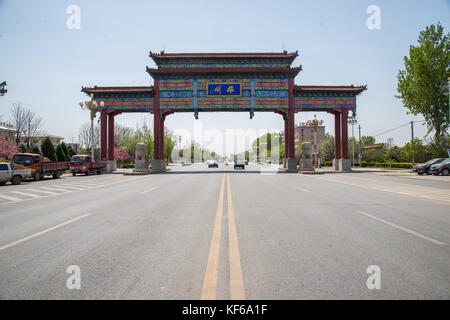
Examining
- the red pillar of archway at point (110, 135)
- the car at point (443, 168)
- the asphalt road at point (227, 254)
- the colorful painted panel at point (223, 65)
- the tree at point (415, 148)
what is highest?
the colorful painted panel at point (223, 65)

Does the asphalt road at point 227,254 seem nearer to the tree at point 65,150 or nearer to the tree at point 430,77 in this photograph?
the tree at point 430,77

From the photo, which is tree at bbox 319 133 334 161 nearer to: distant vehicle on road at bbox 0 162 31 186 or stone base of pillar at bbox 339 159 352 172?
stone base of pillar at bbox 339 159 352 172

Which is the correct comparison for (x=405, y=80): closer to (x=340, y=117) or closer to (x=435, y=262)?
(x=340, y=117)

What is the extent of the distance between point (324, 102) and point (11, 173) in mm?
32523

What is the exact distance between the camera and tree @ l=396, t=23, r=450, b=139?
35.1 m

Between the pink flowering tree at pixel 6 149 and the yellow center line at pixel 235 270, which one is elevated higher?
the pink flowering tree at pixel 6 149

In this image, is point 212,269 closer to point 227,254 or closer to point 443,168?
point 227,254

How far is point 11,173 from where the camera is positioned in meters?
20.1

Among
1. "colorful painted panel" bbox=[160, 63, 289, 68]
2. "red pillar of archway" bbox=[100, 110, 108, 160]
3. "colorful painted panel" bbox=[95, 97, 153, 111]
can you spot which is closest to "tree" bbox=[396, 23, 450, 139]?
"colorful painted panel" bbox=[160, 63, 289, 68]

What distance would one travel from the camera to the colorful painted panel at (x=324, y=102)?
36688 mm

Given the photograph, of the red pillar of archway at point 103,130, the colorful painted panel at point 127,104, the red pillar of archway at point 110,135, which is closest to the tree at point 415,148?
the colorful painted panel at point 127,104

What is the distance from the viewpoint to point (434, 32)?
3522 cm

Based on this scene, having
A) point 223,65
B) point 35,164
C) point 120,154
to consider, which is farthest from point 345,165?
point 120,154
